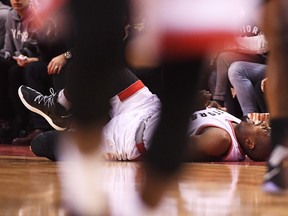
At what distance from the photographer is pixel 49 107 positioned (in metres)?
2.54

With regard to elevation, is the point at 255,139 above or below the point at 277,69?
below

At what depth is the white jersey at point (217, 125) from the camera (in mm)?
2451

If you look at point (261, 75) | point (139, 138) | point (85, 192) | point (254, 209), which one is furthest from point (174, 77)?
point (261, 75)

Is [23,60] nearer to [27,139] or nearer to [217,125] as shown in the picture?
[27,139]

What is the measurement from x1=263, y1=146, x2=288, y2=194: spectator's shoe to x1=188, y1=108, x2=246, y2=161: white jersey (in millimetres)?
1030

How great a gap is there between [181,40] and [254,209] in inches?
23.4

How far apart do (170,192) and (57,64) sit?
6.18 ft

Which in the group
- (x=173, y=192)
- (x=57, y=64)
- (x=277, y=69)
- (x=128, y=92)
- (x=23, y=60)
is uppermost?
(x=277, y=69)

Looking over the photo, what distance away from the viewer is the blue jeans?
10.3 feet

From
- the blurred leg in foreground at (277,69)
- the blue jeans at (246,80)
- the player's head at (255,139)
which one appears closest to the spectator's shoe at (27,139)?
the blue jeans at (246,80)

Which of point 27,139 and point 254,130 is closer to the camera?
point 254,130

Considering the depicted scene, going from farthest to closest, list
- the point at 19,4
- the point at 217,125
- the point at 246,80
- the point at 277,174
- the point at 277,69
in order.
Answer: the point at 19,4 → the point at 246,80 → the point at 217,125 → the point at 277,69 → the point at 277,174

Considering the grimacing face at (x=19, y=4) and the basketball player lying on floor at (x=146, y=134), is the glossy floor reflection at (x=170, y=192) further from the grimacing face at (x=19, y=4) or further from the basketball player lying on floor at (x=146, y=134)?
the grimacing face at (x=19, y=4)

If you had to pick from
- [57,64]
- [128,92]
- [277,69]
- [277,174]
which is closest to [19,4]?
[57,64]
